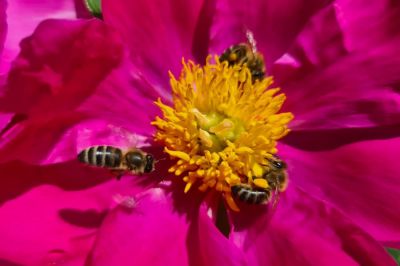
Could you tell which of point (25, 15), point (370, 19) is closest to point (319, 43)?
point (370, 19)

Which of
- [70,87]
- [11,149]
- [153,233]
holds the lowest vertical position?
[153,233]

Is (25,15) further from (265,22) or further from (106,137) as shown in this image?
(265,22)

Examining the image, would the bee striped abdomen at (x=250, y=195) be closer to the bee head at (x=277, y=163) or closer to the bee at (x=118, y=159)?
the bee head at (x=277, y=163)

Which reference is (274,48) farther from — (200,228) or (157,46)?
(200,228)

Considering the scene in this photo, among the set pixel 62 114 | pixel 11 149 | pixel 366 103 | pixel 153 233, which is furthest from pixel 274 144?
pixel 11 149

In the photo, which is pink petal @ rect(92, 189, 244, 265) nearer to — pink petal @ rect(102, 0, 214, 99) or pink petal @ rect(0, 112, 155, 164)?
pink petal @ rect(0, 112, 155, 164)

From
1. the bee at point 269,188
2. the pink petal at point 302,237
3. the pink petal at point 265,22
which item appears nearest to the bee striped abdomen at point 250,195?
the bee at point 269,188
